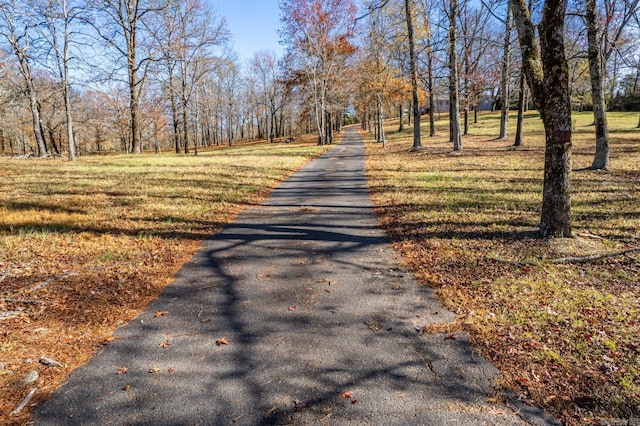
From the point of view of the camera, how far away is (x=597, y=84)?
11633 mm

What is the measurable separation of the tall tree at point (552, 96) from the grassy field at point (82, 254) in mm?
6032

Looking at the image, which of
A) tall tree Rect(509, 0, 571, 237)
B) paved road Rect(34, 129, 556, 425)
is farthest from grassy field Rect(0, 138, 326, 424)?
tall tree Rect(509, 0, 571, 237)

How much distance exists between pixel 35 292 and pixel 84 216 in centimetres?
367

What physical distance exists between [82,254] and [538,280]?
22.4 feet

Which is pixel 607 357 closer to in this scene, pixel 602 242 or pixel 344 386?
pixel 344 386

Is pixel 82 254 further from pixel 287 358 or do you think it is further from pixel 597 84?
Result: pixel 597 84

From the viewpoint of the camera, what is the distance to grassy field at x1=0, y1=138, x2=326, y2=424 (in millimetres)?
3402

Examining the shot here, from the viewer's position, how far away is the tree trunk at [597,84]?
1082 centimetres

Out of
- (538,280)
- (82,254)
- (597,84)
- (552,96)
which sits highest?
(597,84)

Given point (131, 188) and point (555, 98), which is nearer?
point (555, 98)

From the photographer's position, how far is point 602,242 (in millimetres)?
5766

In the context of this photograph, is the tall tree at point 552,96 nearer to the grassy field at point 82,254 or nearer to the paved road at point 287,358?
the paved road at point 287,358

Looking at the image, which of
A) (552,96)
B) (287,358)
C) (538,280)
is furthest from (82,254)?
(552,96)

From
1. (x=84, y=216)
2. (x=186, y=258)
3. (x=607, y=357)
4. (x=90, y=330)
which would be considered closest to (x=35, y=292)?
(x=90, y=330)
